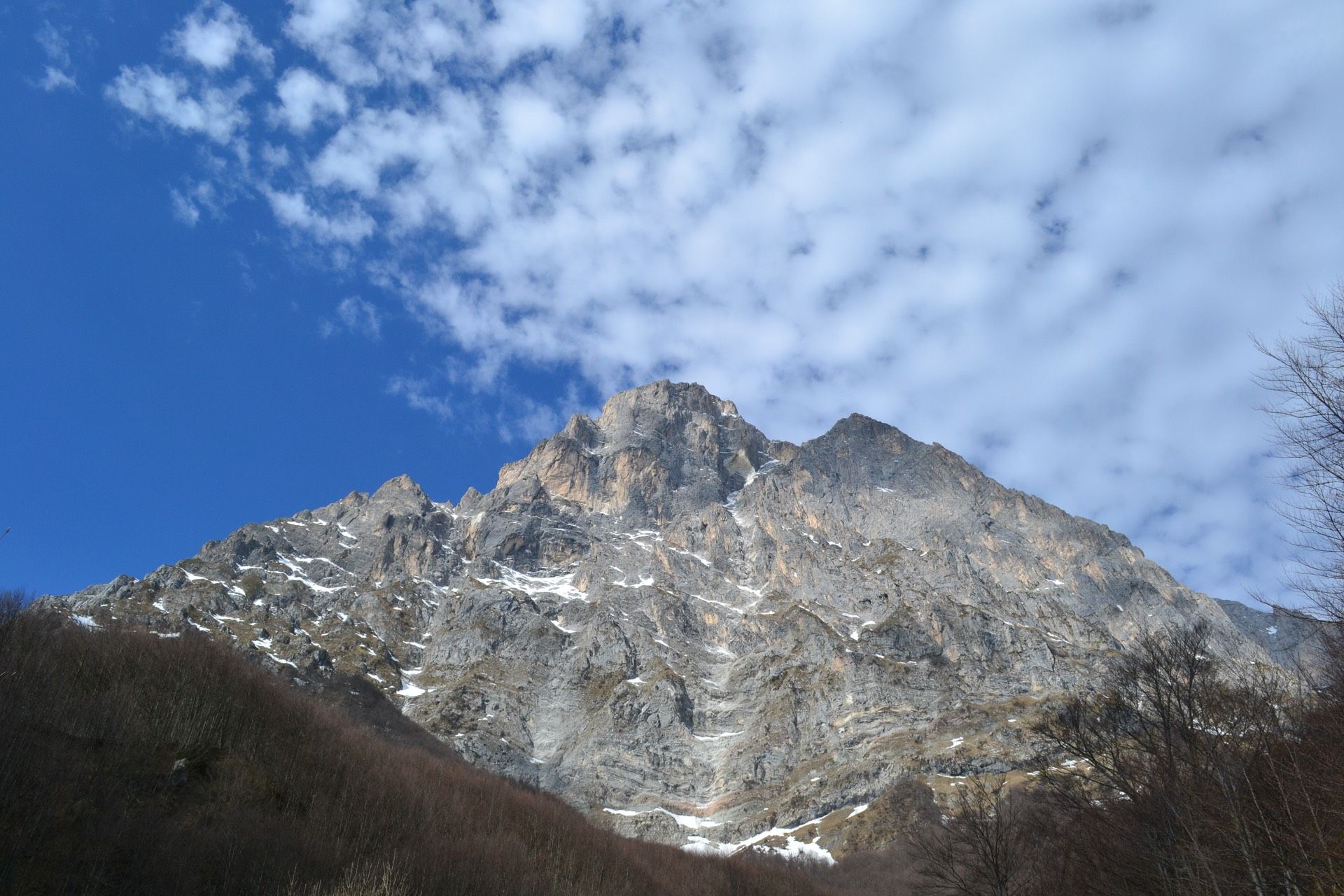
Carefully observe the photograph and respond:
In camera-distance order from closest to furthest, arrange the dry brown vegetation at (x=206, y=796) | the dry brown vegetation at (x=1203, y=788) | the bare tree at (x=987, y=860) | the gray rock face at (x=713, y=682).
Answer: the dry brown vegetation at (x=1203, y=788) → the dry brown vegetation at (x=206, y=796) → the bare tree at (x=987, y=860) → the gray rock face at (x=713, y=682)

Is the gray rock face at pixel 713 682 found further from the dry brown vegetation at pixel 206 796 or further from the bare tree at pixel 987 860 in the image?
the dry brown vegetation at pixel 206 796

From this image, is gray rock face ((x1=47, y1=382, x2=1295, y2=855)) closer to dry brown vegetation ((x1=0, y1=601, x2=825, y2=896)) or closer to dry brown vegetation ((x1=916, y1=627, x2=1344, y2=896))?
dry brown vegetation ((x1=0, y1=601, x2=825, y2=896))

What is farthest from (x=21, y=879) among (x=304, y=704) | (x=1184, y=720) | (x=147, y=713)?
(x=1184, y=720)

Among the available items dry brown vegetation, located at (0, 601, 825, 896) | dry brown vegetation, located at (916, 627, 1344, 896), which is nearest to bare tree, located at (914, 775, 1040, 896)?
dry brown vegetation, located at (916, 627, 1344, 896)

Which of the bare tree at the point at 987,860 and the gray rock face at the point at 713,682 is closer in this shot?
the bare tree at the point at 987,860

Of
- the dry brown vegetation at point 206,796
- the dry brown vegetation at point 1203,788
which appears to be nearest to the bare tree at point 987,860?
the dry brown vegetation at point 1203,788

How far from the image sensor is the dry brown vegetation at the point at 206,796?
21109 millimetres

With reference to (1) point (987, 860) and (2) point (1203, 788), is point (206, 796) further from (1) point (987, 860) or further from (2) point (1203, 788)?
(2) point (1203, 788)

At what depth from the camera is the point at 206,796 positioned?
27672 millimetres

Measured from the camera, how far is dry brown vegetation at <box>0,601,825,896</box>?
21.1m

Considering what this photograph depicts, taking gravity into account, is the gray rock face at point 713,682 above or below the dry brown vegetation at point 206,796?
above

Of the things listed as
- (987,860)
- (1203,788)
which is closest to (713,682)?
(987,860)

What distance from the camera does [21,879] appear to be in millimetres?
18312

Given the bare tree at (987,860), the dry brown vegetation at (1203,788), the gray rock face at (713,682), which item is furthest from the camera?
the gray rock face at (713,682)
